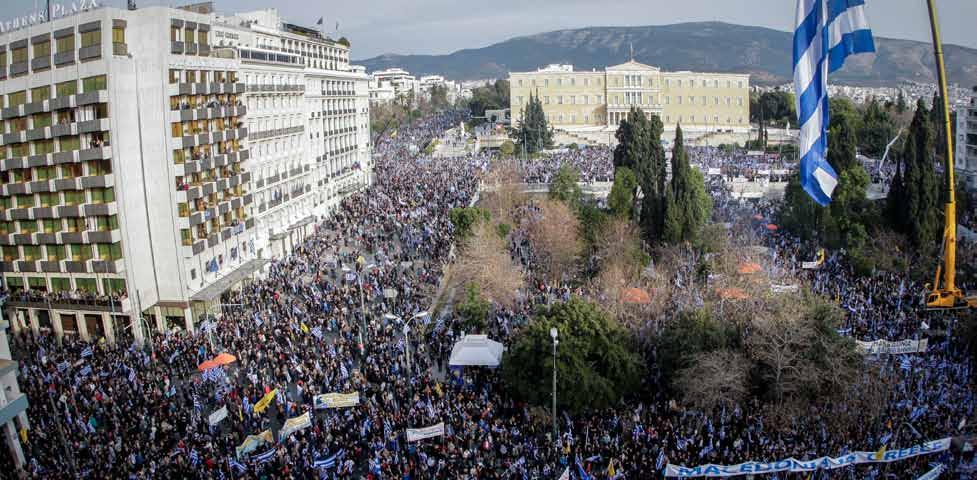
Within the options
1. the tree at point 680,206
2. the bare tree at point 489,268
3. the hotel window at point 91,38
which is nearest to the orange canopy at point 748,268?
the tree at point 680,206

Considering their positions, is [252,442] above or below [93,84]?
below

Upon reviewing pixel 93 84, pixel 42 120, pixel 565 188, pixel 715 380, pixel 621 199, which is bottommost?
pixel 715 380

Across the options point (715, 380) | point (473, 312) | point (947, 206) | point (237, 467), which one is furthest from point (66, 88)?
point (947, 206)

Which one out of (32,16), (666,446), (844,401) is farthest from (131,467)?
(32,16)

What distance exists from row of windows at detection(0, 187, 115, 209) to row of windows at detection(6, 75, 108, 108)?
410cm

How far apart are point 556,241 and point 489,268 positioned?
6.87 metres

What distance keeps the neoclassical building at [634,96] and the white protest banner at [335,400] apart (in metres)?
87.5

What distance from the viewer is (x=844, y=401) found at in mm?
21938

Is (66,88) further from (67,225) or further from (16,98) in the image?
(67,225)

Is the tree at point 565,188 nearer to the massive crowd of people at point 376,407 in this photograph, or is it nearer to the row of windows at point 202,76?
the massive crowd of people at point 376,407

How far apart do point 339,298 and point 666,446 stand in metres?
18.9

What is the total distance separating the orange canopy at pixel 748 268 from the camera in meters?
32.8

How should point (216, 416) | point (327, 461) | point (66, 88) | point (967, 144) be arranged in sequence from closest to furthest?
1. point (327, 461)
2. point (216, 416)
3. point (66, 88)
4. point (967, 144)

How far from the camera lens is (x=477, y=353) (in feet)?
86.9
